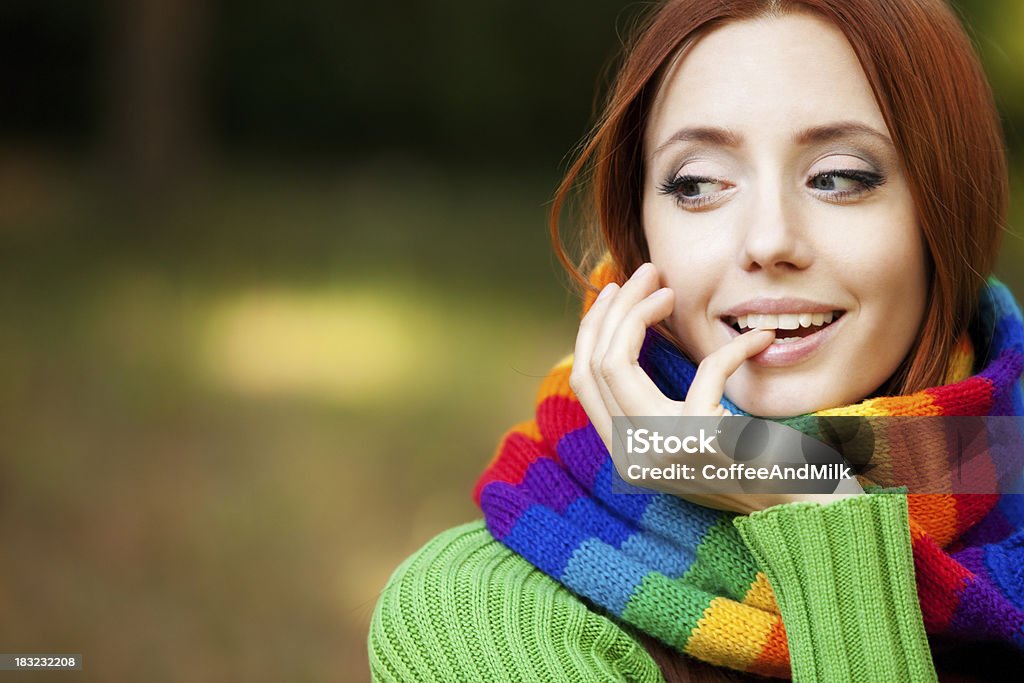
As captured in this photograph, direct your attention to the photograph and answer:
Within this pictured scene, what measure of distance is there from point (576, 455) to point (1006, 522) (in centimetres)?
59

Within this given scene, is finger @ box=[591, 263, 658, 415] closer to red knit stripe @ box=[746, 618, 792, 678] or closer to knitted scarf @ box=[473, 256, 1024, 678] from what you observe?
knitted scarf @ box=[473, 256, 1024, 678]

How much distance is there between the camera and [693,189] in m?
1.59

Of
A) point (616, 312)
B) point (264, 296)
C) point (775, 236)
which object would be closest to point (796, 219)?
point (775, 236)

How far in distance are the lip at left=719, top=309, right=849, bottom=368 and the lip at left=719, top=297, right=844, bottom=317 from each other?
26 millimetres

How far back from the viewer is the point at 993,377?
62.4 inches

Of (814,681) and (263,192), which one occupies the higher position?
(263,192)

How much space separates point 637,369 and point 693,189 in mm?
272

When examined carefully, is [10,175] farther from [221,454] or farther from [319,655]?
[319,655]

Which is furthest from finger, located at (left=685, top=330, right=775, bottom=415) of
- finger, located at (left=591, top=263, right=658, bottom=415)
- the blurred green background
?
the blurred green background

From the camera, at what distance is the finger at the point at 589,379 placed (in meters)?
1.52

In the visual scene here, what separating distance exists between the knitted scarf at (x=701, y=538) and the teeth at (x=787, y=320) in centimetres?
11

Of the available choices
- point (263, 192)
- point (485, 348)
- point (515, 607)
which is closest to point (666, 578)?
point (515, 607)

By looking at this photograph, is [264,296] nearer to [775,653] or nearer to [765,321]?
[765,321]

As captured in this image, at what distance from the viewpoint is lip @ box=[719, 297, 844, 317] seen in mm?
1497
